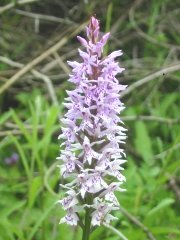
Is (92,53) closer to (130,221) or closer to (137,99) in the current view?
(130,221)

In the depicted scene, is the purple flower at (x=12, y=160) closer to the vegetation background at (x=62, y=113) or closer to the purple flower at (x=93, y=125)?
the vegetation background at (x=62, y=113)

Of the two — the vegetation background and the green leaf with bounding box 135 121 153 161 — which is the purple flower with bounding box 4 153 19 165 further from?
the green leaf with bounding box 135 121 153 161

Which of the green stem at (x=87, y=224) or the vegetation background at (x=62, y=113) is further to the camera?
the vegetation background at (x=62, y=113)

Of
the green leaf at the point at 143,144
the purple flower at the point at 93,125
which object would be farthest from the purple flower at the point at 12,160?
the purple flower at the point at 93,125

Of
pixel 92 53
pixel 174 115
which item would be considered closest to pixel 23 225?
pixel 92 53

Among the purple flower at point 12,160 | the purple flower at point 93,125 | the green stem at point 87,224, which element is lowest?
the green stem at point 87,224

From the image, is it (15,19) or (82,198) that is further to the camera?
(15,19)

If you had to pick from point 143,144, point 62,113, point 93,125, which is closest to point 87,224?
point 93,125
